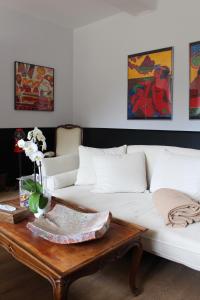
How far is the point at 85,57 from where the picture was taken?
14.0 feet

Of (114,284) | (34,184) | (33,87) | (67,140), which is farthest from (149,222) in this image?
(33,87)

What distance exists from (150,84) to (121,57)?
66cm

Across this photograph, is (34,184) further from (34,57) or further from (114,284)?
(34,57)

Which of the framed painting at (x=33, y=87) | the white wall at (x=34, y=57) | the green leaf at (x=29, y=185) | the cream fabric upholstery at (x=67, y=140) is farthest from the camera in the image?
the cream fabric upholstery at (x=67, y=140)

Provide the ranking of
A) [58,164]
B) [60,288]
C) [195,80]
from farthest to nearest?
[195,80] → [58,164] → [60,288]

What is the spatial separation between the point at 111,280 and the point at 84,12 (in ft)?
11.2

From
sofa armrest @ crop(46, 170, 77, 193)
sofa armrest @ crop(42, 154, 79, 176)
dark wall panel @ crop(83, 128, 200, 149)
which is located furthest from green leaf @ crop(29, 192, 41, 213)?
dark wall panel @ crop(83, 128, 200, 149)

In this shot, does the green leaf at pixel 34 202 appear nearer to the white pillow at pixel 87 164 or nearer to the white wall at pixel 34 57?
the white pillow at pixel 87 164

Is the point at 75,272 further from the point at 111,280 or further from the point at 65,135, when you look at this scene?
the point at 65,135

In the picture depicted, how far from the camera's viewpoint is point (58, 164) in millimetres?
2797

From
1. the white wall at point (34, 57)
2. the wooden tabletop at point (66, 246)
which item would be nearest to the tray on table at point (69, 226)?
the wooden tabletop at point (66, 246)

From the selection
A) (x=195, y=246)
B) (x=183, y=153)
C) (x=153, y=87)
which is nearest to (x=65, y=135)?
(x=153, y=87)

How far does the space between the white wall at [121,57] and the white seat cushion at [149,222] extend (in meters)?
1.43

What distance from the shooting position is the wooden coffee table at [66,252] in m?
1.21
